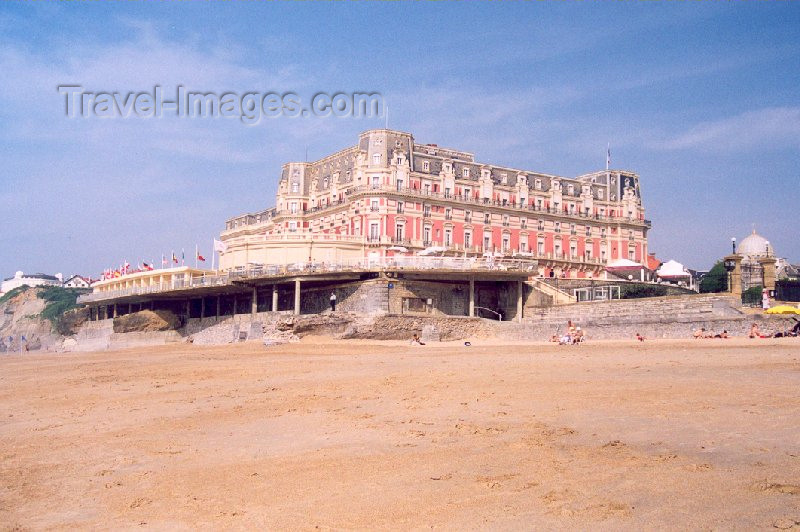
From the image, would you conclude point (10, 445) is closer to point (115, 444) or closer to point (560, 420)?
point (115, 444)

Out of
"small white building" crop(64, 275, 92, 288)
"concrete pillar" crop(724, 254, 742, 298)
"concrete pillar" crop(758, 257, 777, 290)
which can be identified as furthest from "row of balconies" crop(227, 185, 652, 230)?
"small white building" crop(64, 275, 92, 288)

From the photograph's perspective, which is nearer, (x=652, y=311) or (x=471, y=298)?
(x=652, y=311)

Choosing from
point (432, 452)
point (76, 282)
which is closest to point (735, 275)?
point (432, 452)

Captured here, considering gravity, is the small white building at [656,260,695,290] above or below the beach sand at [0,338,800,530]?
above

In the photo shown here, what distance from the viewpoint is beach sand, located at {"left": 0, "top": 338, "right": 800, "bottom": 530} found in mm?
7520

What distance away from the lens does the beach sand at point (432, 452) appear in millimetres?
7520

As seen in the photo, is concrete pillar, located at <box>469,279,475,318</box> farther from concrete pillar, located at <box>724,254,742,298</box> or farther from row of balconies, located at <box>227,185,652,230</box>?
row of balconies, located at <box>227,185,652,230</box>

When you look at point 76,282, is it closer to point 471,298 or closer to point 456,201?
point 456,201

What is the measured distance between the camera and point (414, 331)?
4262 centimetres

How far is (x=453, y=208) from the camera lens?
73.2 meters

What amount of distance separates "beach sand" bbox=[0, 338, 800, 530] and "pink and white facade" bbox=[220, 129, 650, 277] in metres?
43.5

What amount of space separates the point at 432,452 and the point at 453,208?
64.0 m

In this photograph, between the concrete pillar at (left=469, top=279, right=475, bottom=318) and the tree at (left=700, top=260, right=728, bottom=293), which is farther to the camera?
the tree at (left=700, top=260, right=728, bottom=293)

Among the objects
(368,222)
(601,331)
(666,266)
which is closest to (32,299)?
(368,222)
